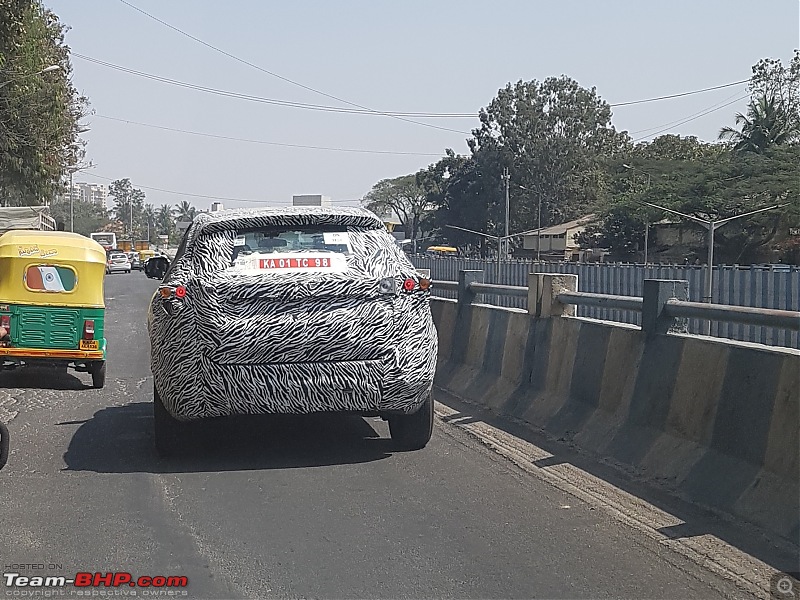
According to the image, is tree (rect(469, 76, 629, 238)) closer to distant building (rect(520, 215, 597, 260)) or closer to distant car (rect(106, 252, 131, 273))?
distant building (rect(520, 215, 597, 260))

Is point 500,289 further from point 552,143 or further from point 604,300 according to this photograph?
point 552,143

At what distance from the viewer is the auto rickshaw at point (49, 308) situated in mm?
12781

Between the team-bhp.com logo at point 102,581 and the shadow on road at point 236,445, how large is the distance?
2377mm

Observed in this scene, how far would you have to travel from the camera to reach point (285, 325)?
7.45m

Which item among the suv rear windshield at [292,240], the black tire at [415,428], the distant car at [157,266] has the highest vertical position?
the suv rear windshield at [292,240]

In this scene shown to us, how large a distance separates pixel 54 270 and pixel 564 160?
8445cm

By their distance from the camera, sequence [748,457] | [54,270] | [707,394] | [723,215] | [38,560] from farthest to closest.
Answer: [723,215], [54,270], [707,394], [748,457], [38,560]

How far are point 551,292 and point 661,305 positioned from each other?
2.13m

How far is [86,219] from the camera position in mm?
167375

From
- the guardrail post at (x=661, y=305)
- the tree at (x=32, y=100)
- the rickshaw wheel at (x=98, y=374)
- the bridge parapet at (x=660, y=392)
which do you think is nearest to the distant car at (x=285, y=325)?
the bridge parapet at (x=660, y=392)

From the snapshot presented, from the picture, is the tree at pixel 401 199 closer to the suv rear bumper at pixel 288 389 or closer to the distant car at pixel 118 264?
the distant car at pixel 118 264

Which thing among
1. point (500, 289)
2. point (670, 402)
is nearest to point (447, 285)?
point (500, 289)

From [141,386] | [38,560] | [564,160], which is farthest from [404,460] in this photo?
[564,160]

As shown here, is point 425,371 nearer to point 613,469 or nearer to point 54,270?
point 613,469
